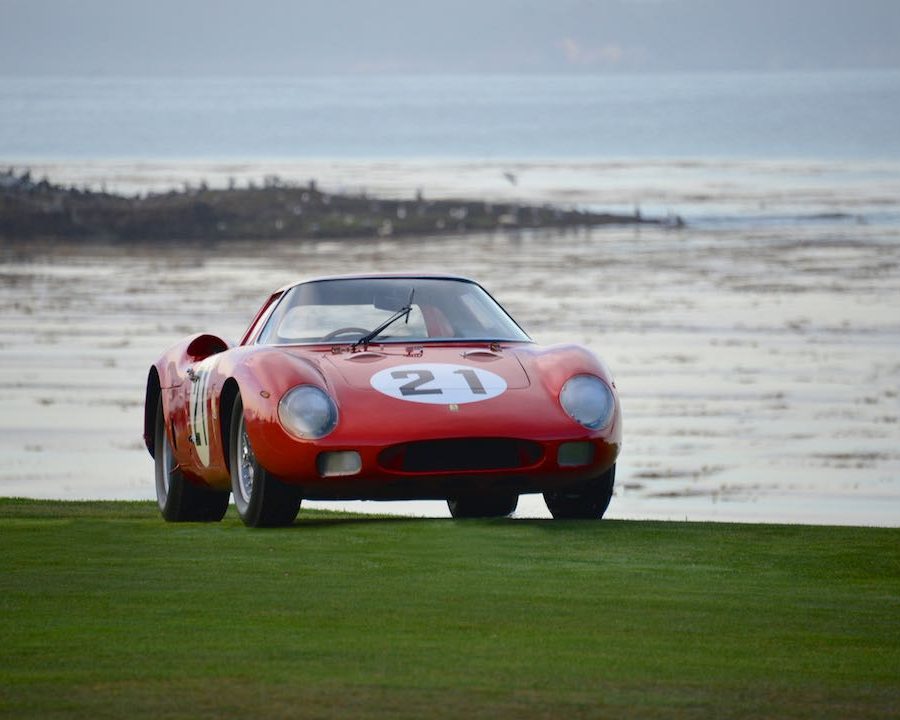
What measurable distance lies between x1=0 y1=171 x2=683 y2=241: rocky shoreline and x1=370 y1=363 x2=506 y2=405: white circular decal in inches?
1818

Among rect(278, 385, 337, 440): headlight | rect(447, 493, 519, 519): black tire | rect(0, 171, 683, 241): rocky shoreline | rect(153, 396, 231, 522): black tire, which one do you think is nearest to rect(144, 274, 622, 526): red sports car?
rect(278, 385, 337, 440): headlight

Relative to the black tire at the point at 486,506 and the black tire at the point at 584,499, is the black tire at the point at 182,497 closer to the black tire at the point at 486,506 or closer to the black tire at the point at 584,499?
the black tire at the point at 486,506

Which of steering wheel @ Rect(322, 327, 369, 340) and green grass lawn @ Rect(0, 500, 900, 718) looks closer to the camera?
green grass lawn @ Rect(0, 500, 900, 718)

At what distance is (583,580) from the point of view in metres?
10.3

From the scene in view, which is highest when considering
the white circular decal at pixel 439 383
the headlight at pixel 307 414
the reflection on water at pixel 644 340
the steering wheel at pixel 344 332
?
the steering wheel at pixel 344 332

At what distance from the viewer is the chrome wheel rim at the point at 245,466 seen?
12.6m

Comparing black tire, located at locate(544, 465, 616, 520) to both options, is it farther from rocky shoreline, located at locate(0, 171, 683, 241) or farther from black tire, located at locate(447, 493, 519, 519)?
rocky shoreline, located at locate(0, 171, 683, 241)

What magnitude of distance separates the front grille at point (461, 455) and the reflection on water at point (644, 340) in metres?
6.08

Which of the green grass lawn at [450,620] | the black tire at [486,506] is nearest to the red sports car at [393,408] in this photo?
the green grass lawn at [450,620]

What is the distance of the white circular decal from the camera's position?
1219 centimetres

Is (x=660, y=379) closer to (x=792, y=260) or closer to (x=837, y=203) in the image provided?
(x=792, y=260)

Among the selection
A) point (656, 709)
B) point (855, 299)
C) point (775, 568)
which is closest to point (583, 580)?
point (775, 568)

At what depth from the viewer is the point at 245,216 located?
62125 millimetres

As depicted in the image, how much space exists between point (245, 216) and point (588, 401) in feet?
165
